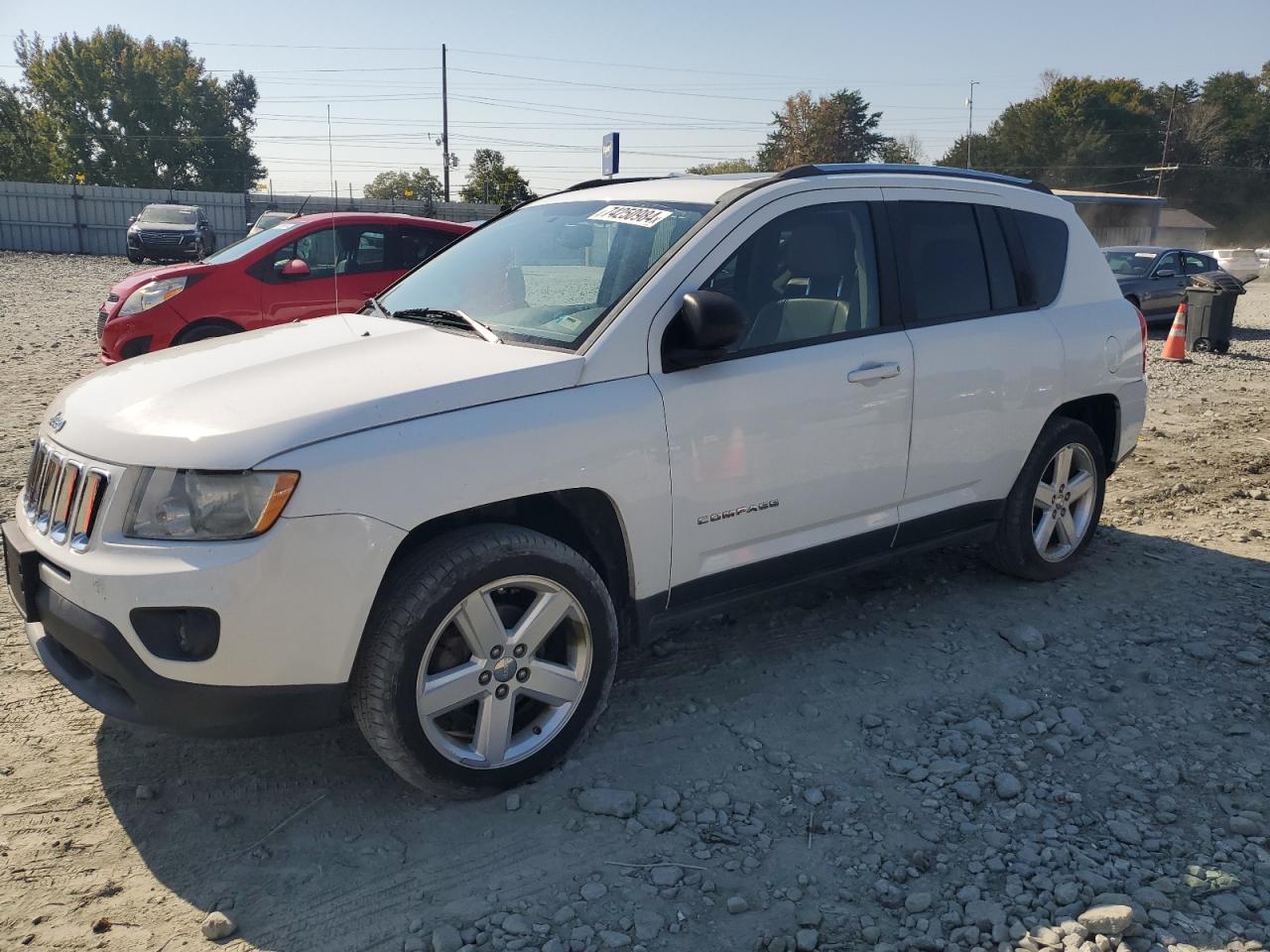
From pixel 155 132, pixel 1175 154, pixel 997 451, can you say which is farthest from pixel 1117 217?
pixel 155 132

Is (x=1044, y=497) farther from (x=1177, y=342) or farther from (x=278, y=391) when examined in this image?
(x=1177, y=342)

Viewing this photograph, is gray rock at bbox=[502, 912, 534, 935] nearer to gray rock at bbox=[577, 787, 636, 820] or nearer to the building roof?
gray rock at bbox=[577, 787, 636, 820]

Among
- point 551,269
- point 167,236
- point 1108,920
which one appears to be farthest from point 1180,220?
point 1108,920

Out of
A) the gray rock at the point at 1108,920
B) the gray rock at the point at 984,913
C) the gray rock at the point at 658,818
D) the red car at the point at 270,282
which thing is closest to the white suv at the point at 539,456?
the gray rock at the point at 658,818

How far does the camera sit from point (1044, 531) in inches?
199

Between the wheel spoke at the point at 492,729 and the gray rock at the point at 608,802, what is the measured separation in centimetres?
29

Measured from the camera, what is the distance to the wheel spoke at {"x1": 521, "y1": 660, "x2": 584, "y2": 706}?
3273 millimetres

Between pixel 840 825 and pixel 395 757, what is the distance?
1353 millimetres

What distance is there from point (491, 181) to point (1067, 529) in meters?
50.5

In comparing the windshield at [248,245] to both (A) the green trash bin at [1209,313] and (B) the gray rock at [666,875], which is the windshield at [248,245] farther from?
(A) the green trash bin at [1209,313]

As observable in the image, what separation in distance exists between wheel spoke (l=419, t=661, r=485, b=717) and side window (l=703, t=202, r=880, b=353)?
145 cm

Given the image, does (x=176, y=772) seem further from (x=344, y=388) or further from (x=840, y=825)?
(x=840, y=825)

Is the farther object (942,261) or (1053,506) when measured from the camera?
(1053,506)

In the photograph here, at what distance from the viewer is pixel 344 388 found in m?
3.09
